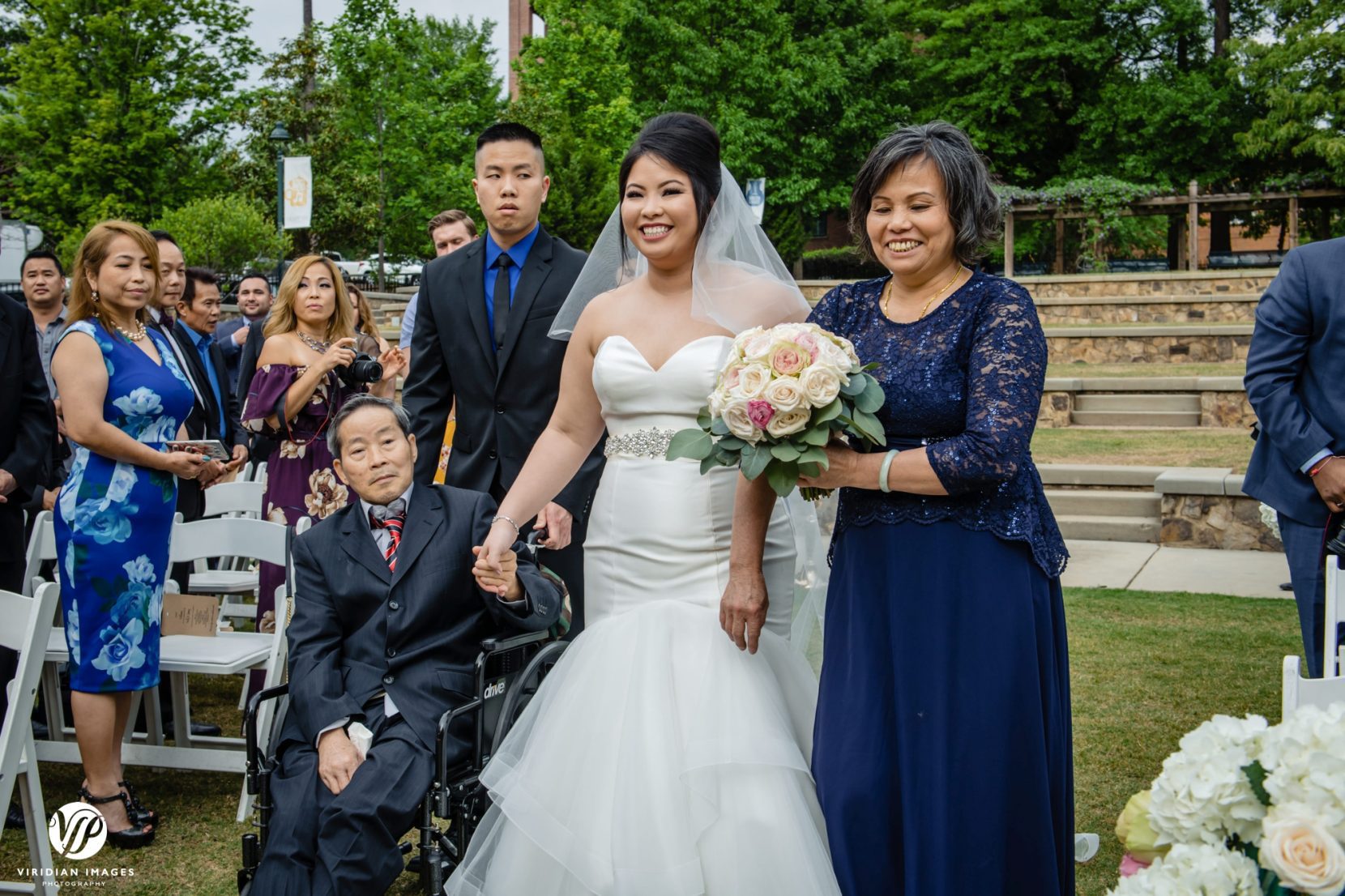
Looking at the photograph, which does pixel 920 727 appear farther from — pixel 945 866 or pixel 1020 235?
pixel 1020 235

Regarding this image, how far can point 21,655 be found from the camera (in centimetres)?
349

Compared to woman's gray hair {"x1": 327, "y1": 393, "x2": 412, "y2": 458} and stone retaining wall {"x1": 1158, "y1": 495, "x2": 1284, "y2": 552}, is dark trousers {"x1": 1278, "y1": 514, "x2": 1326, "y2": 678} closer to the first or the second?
woman's gray hair {"x1": 327, "y1": 393, "x2": 412, "y2": 458}

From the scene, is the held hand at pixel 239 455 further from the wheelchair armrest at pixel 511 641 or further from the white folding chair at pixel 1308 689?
the white folding chair at pixel 1308 689

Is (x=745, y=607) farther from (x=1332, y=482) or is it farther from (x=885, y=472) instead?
(x=1332, y=482)

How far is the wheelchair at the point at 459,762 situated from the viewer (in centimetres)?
332

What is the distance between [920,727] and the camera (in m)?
2.75

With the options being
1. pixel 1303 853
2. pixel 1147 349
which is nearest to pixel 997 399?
pixel 1303 853

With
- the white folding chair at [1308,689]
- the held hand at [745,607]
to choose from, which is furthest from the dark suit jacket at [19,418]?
the white folding chair at [1308,689]

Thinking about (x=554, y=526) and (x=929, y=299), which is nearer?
(x=929, y=299)

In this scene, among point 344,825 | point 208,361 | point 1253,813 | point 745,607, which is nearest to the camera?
point 1253,813

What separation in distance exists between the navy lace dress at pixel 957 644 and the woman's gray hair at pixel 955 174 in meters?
0.11

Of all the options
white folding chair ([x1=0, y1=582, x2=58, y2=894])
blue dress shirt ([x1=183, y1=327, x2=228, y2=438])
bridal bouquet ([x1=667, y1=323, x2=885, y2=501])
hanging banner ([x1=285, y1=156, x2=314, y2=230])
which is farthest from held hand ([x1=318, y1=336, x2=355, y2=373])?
hanging banner ([x1=285, y1=156, x2=314, y2=230])

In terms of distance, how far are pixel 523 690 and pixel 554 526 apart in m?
0.60

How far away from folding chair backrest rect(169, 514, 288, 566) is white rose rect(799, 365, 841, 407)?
127 inches
